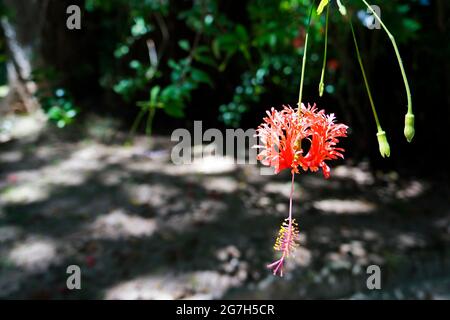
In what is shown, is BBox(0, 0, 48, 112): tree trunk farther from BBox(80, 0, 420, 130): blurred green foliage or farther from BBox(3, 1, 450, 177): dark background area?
BBox(80, 0, 420, 130): blurred green foliage

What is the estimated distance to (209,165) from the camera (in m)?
3.41

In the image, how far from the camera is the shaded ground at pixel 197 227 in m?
2.27

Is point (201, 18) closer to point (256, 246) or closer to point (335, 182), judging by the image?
point (256, 246)

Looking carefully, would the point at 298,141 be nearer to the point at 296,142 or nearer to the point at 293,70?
the point at 296,142

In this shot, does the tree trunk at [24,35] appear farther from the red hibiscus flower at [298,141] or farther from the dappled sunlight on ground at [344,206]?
the red hibiscus flower at [298,141]

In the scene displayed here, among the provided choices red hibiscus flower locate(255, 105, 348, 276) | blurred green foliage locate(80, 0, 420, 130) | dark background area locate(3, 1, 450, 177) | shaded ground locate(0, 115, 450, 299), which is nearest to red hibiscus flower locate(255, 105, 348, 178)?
red hibiscus flower locate(255, 105, 348, 276)

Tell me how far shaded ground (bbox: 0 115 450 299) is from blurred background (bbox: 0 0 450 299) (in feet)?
0.04

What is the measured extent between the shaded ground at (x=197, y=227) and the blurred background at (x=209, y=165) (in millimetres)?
11

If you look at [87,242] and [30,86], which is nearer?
[87,242]

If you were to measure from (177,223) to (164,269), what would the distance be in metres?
0.42

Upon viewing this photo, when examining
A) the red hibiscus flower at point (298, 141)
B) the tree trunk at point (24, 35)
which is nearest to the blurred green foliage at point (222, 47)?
the tree trunk at point (24, 35)
